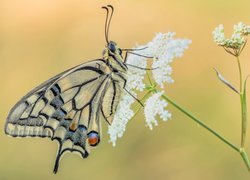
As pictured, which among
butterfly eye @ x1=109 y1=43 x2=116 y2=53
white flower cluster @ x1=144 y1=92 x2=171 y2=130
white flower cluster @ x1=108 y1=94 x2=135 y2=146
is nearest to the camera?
white flower cluster @ x1=144 y1=92 x2=171 y2=130

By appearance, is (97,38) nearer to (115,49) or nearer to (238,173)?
(238,173)

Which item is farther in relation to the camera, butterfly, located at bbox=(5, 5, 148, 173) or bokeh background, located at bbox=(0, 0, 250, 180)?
bokeh background, located at bbox=(0, 0, 250, 180)

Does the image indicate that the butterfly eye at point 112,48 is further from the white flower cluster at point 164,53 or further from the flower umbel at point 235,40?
the flower umbel at point 235,40

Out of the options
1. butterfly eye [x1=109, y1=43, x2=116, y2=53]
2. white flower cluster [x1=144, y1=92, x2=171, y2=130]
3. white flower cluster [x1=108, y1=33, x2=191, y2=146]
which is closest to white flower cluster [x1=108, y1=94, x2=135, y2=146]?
white flower cluster [x1=108, y1=33, x2=191, y2=146]

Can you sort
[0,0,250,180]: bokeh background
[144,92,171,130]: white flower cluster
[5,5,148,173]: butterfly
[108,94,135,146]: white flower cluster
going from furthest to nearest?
[0,0,250,180]: bokeh background
[5,5,148,173]: butterfly
[108,94,135,146]: white flower cluster
[144,92,171,130]: white flower cluster

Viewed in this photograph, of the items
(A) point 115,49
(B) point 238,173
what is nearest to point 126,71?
(A) point 115,49

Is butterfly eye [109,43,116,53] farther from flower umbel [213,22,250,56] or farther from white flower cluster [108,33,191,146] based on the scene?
flower umbel [213,22,250,56]

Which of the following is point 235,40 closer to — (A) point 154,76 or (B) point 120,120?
(A) point 154,76
